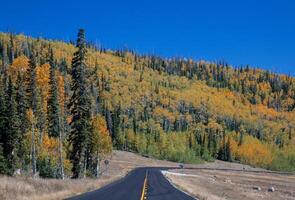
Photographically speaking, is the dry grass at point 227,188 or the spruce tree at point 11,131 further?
the spruce tree at point 11,131

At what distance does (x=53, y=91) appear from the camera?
214 ft

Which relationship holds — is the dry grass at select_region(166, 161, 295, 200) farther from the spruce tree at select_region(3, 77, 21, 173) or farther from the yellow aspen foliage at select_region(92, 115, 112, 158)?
the spruce tree at select_region(3, 77, 21, 173)

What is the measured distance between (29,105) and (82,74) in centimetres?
1491

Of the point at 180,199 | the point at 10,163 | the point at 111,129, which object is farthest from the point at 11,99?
the point at 111,129

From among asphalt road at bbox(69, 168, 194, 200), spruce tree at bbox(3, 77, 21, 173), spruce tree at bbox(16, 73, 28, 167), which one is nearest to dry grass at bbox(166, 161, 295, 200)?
asphalt road at bbox(69, 168, 194, 200)

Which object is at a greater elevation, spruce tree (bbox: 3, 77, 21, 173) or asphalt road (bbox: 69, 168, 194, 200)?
spruce tree (bbox: 3, 77, 21, 173)

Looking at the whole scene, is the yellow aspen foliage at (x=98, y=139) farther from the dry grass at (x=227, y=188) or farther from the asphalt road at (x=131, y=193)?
the asphalt road at (x=131, y=193)

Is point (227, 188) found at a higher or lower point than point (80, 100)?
lower

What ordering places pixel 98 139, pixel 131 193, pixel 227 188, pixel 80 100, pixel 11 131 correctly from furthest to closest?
1. pixel 98 139
2. pixel 11 131
3. pixel 80 100
4. pixel 227 188
5. pixel 131 193

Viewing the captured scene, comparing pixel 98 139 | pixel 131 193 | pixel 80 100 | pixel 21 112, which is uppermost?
pixel 80 100

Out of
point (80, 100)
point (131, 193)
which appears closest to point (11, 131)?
point (80, 100)

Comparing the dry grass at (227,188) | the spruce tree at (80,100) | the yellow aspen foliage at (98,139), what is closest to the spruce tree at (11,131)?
the spruce tree at (80,100)

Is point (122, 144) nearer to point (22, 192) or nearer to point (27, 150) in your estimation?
point (27, 150)

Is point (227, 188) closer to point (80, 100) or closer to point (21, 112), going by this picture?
point (80, 100)
